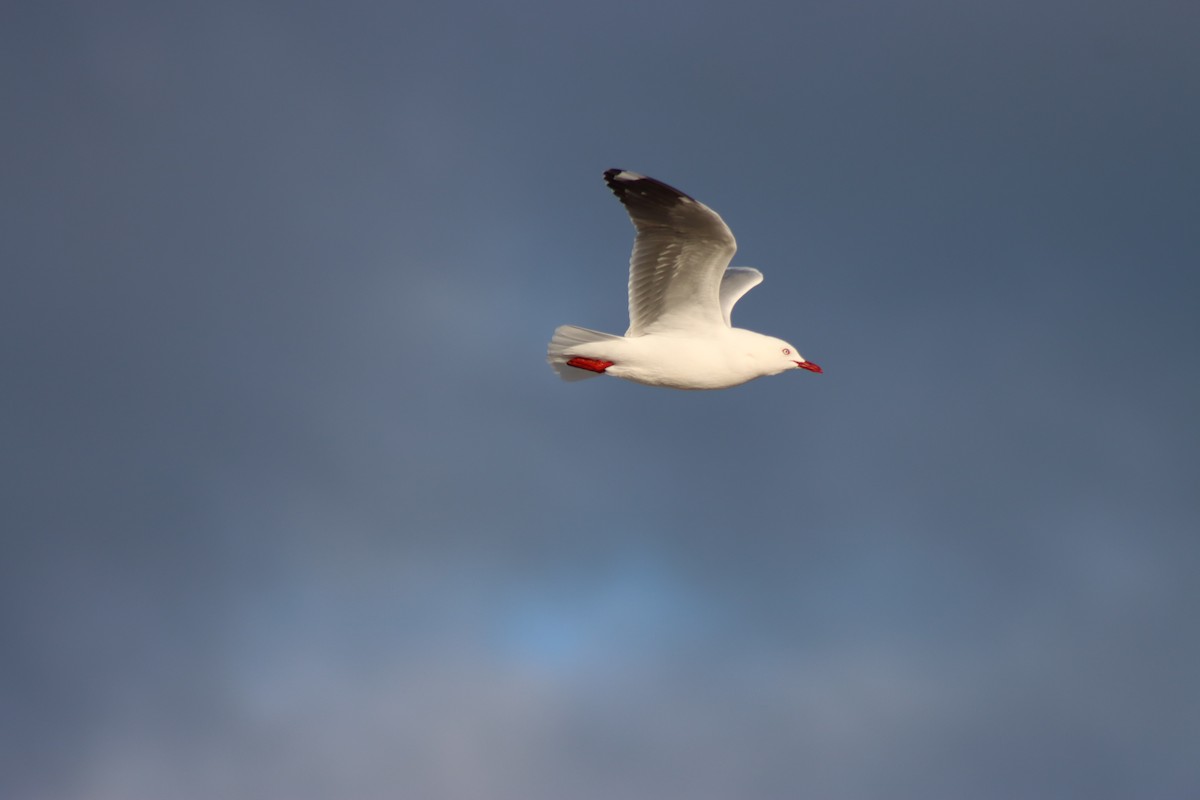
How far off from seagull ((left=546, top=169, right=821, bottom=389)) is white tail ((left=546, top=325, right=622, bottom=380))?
12mm

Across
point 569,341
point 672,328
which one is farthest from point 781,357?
point 569,341

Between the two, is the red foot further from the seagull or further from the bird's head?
the bird's head

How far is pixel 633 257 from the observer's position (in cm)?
1678

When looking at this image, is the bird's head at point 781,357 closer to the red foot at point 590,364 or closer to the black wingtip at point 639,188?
the red foot at point 590,364

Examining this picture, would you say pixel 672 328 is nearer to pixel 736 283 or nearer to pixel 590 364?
pixel 590 364

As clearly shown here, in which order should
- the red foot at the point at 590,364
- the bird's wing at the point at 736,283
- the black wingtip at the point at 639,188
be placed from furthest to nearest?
the bird's wing at the point at 736,283, the red foot at the point at 590,364, the black wingtip at the point at 639,188

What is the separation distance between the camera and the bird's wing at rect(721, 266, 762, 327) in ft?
64.7

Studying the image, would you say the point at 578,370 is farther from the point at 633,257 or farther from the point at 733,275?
the point at 733,275

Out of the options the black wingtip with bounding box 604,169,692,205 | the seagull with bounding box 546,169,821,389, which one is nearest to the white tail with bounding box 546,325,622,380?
the seagull with bounding box 546,169,821,389

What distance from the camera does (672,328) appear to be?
677 inches

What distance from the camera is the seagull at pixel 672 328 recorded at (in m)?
16.3

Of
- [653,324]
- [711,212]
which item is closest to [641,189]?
[711,212]

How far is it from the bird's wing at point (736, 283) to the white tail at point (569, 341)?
279cm

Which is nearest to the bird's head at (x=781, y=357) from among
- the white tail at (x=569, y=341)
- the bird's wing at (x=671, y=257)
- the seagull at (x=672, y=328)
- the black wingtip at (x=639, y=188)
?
the seagull at (x=672, y=328)
